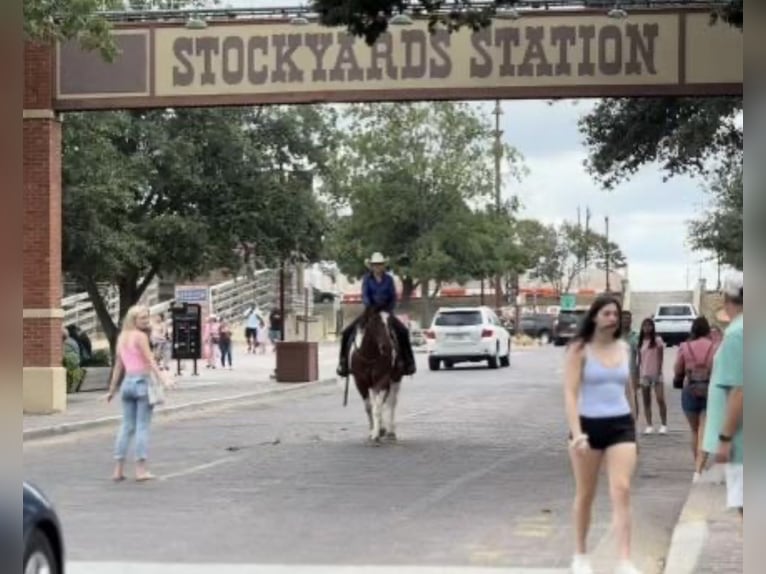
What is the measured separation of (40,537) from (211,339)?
36311mm

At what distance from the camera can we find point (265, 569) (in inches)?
387

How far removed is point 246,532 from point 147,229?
60.4 feet

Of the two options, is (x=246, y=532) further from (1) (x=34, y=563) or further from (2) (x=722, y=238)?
(2) (x=722, y=238)

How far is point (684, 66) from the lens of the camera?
19.8 meters

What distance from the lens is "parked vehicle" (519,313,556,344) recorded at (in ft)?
240

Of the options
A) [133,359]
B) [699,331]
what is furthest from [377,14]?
[699,331]

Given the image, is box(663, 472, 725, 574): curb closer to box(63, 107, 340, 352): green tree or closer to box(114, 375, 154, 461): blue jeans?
box(114, 375, 154, 461): blue jeans

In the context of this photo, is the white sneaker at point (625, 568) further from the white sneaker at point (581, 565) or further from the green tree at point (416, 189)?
the green tree at point (416, 189)

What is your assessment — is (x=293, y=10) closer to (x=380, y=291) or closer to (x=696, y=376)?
(x=380, y=291)

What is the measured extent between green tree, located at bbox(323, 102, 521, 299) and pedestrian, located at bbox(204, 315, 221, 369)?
1396cm

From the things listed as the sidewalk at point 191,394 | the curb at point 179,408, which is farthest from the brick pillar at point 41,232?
the curb at point 179,408

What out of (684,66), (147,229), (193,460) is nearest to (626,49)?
(684,66)

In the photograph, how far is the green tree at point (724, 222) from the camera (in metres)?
31.5
